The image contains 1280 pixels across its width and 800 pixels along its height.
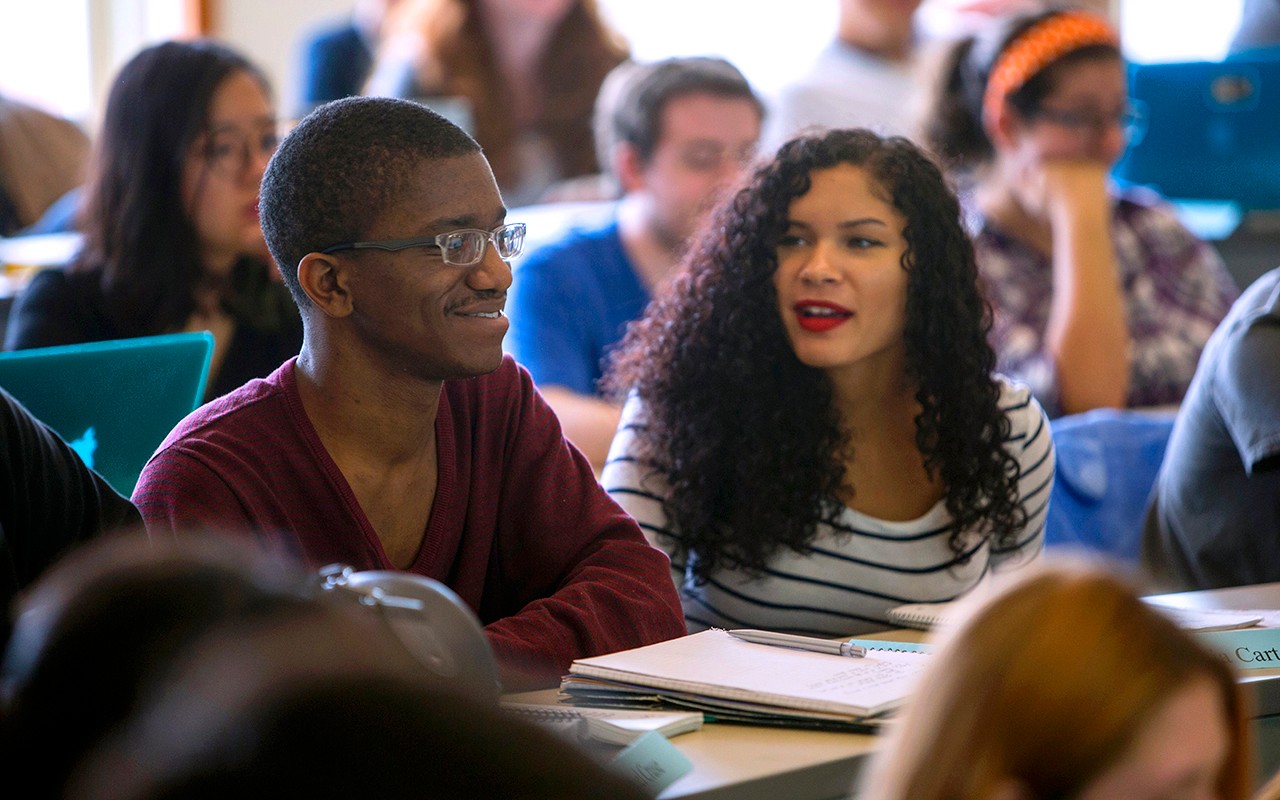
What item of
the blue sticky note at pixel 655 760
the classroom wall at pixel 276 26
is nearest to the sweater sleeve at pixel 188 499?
the blue sticky note at pixel 655 760

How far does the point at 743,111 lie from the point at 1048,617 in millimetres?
2359

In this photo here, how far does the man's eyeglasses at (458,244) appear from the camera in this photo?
1479 mm

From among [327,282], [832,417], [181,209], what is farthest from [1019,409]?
[181,209]

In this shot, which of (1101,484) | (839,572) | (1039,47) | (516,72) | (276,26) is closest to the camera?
(839,572)

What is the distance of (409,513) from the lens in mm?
1562

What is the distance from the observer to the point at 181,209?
2.40 metres

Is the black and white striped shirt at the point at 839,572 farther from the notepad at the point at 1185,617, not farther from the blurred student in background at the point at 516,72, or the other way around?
the blurred student in background at the point at 516,72

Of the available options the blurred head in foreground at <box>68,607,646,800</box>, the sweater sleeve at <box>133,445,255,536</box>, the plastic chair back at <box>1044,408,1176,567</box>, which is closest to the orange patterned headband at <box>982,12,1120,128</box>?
the plastic chair back at <box>1044,408,1176,567</box>

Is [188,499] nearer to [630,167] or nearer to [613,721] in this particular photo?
[613,721]

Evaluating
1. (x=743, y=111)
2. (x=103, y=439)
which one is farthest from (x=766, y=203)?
(x=743, y=111)

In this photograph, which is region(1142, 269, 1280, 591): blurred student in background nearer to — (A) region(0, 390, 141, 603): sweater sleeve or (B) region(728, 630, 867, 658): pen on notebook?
(B) region(728, 630, 867, 658): pen on notebook

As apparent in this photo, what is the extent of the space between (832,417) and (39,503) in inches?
39.8

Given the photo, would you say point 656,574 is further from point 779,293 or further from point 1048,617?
point 1048,617

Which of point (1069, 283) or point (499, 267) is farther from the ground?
point (499, 267)
